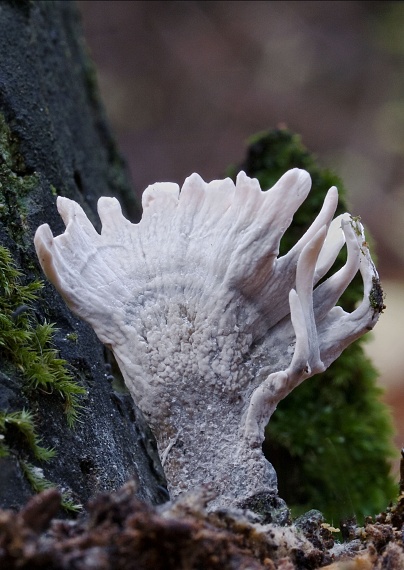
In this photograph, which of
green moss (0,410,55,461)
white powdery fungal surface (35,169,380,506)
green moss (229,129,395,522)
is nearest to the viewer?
green moss (0,410,55,461)

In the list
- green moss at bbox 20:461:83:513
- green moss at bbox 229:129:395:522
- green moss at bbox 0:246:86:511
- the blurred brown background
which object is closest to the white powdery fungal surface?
green moss at bbox 0:246:86:511

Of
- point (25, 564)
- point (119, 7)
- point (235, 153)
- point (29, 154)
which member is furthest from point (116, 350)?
point (119, 7)

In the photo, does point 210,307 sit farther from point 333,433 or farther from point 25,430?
point 333,433

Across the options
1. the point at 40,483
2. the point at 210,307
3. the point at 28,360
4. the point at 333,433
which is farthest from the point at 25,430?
the point at 333,433

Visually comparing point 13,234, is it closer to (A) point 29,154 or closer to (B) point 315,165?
(A) point 29,154

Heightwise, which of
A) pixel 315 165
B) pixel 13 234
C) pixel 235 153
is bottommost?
pixel 13 234

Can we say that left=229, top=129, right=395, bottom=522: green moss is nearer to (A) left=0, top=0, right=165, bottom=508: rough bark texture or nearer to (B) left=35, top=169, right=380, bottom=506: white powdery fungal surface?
(A) left=0, top=0, right=165, bottom=508: rough bark texture
